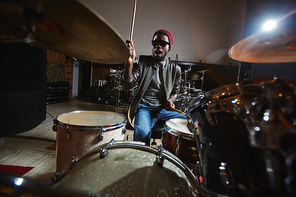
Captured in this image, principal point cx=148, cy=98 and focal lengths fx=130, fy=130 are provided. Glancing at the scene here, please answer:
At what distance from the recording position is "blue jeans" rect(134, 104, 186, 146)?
1.29 m

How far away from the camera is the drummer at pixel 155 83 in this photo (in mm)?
1554

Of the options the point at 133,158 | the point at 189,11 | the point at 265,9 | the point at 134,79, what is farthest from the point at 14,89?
the point at 189,11

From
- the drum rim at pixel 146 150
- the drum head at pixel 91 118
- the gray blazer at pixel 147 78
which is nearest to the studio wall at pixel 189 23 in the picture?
the gray blazer at pixel 147 78

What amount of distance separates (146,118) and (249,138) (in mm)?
1117

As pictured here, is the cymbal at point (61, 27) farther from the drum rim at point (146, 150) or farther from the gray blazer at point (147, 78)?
the gray blazer at point (147, 78)

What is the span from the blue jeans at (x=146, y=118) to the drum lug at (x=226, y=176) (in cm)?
88

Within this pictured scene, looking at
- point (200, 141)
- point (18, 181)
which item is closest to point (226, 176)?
point (200, 141)

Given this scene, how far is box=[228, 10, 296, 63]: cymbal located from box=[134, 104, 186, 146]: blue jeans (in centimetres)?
90

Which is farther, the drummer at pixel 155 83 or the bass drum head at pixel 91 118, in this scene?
the drummer at pixel 155 83

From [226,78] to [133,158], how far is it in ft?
19.9

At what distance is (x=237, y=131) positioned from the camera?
41 centimetres

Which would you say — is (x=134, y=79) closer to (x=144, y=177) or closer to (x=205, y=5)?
(x=144, y=177)

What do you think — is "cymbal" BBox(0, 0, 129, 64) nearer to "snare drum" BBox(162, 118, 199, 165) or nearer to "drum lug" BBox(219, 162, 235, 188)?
"drum lug" BBox(219, 162, 235, 188)

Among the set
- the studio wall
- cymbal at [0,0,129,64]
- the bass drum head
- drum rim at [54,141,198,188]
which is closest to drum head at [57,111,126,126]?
the bass drum head
